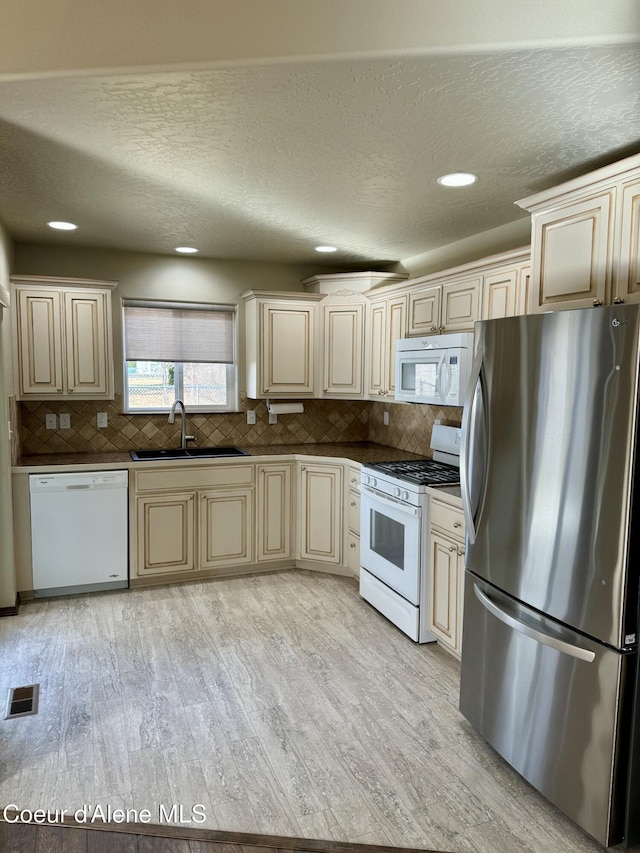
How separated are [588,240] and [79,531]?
3.49 m

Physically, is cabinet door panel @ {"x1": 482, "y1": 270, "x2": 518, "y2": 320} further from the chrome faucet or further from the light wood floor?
A: the chrome faucet

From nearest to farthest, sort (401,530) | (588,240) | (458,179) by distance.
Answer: (588,240) < (458,179) < (401,530)

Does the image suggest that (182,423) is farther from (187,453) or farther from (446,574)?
(446,574)

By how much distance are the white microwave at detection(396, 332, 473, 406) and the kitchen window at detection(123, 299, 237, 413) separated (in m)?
1.63

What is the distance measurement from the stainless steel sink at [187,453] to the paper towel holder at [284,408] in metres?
0.44

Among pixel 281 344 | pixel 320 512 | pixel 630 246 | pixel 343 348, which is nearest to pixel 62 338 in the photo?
pixel 281 344

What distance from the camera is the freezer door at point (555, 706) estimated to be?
5.87ft

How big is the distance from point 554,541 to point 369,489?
1.81m

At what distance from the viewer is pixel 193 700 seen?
2.68m

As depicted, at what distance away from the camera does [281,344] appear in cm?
453

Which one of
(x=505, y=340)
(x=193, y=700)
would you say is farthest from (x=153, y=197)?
(x=193, y=700)

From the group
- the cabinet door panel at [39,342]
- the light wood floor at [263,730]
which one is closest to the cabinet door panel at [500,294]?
the light wood floor at [263,730]

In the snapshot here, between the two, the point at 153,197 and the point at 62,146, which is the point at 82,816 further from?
the point at 153,197

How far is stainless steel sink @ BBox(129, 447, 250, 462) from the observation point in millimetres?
4176
